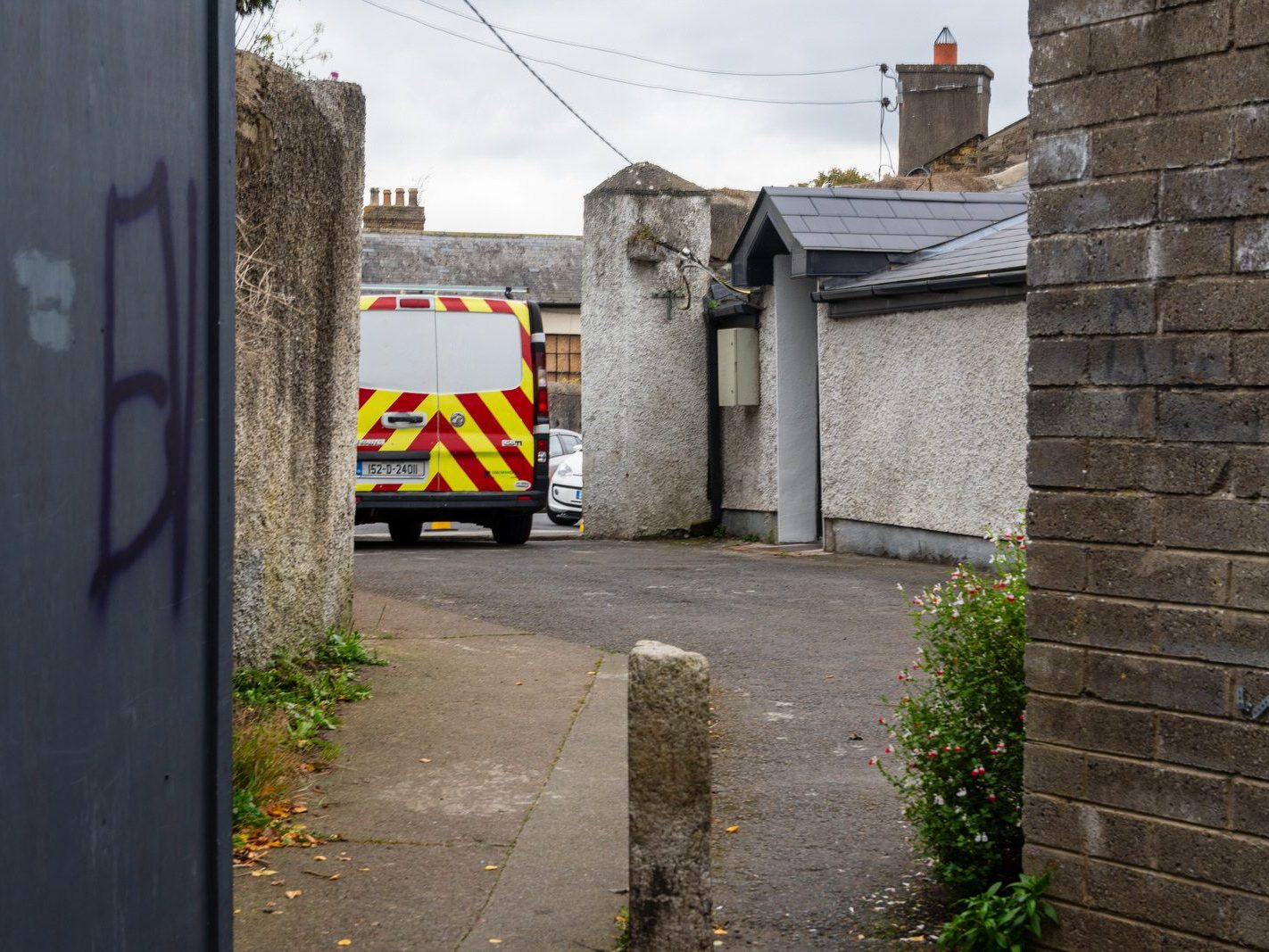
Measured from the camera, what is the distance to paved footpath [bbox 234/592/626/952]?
12.8ft

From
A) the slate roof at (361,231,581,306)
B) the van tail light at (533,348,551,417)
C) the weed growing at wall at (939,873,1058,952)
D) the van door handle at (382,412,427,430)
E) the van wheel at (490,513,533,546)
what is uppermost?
the slate roof at (361,231,581,306)

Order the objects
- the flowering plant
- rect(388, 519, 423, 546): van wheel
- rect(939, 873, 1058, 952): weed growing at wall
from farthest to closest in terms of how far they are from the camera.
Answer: rect(388, 519, 423, 546): van wheel → the flowering plant → rect(939, 873, 1058, 952): weed growing at wall

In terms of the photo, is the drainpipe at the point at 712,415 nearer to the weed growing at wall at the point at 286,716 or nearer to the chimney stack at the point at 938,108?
the weed growing at wall at the point at 286,716

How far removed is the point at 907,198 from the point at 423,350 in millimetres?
4945

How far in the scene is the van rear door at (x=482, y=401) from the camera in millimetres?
14047

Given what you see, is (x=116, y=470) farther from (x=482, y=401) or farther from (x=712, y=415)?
(x=712, y=415)

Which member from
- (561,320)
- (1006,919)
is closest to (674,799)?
(1006,919)

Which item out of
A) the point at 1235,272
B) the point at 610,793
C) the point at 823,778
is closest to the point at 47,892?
the point at 1235,272

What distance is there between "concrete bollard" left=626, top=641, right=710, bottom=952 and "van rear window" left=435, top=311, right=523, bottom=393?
10768 mm

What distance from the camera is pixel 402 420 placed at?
14.0 meters

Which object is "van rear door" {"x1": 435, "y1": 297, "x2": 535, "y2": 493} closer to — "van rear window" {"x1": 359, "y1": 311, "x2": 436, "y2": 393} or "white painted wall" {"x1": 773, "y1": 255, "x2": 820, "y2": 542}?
"van rear window" {"x1": 359, "y1": 311, "x2": 436, "y2": 393}

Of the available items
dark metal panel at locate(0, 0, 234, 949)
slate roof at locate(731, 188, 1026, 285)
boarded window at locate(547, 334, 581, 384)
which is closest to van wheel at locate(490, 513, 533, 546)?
slate roof at locate(731, 188, 1026, 285)

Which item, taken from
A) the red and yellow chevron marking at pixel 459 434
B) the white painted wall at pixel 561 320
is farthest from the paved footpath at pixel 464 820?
the white painted wall at pixel 561 320

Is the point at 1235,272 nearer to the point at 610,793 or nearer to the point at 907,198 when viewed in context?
the point at 610,793
